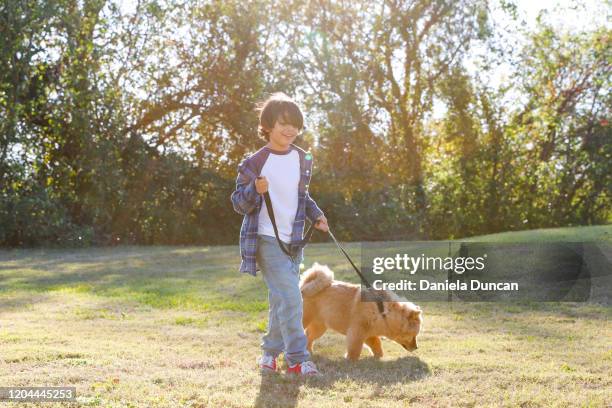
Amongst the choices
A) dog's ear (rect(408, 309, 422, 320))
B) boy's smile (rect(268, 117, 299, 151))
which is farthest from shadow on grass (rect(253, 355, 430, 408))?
boy's smile (rect(268, 117, 299, 151))

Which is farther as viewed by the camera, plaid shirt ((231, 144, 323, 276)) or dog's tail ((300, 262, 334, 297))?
dog's tail ((300, 262, 334, 297))

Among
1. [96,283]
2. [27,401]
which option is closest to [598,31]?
[96,283]

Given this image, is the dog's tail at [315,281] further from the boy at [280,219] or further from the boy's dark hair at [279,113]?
the boy's dark hair at [279,113]

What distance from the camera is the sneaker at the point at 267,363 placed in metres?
4.71

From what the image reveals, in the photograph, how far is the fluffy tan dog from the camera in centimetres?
511

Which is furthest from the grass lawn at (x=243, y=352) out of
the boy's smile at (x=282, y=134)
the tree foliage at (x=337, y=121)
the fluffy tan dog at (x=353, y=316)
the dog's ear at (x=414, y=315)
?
the tree foliage at (x=337, y=121)

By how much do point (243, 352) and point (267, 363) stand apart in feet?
2.10

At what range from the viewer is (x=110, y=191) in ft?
50.6

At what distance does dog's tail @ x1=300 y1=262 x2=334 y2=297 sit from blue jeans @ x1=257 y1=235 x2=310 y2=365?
2.41 ft

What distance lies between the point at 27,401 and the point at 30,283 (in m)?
5.84

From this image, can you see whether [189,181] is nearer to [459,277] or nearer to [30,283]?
[30,283]

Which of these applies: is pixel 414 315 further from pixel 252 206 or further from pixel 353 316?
pixel 252 206

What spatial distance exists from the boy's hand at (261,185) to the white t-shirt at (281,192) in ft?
0.50

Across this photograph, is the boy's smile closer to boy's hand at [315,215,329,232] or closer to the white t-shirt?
the white t-shirt
